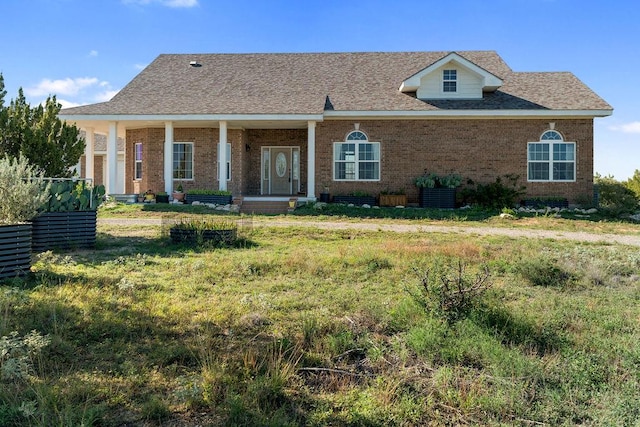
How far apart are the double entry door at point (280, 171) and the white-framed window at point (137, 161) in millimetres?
5748

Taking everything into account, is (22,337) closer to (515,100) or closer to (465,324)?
(465,324)

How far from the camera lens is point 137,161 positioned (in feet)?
75.0

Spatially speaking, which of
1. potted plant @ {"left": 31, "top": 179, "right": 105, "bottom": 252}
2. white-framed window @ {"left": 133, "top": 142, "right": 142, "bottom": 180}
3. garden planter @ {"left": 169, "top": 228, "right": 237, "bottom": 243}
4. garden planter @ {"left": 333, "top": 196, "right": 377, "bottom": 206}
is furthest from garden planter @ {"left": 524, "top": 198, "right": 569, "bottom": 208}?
white-framed window @ {"left": 133, "top": 142, "right": 142, "bottom": 180}

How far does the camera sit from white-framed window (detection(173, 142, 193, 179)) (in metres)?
21.9

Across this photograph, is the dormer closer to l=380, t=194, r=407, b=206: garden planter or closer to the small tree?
l=380, t=194, r=407, b=206: garden planter

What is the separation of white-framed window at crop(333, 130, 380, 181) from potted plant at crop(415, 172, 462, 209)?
84.8 inches

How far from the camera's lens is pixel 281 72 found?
23.4 metres

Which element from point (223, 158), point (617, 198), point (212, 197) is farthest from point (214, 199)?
point (617, 198)

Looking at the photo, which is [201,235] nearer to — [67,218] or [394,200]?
[67,218]

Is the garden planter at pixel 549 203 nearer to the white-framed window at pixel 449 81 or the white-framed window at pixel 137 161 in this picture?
the white-framed window at pixel 449 81

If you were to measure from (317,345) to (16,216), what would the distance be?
6019mm

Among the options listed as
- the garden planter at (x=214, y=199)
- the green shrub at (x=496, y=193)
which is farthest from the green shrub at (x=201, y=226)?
the green shrub at (x=496, y=193)

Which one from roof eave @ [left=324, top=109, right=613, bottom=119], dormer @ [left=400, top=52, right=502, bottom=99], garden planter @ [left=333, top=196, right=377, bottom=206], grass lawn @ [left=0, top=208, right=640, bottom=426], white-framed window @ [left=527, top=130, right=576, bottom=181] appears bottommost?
grass lawn @ [left=0, top=208, right=640, bottom=426]

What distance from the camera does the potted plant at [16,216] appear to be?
683cm
